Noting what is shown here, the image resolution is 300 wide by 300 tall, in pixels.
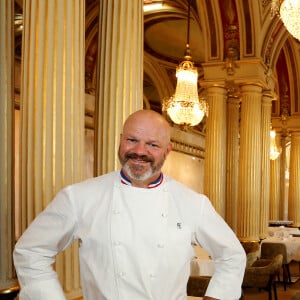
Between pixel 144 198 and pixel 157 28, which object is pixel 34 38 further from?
pixel 157 28

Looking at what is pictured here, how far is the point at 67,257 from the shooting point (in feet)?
11.7

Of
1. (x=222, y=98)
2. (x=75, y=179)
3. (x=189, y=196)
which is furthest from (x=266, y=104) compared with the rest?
(x=189, y=196)

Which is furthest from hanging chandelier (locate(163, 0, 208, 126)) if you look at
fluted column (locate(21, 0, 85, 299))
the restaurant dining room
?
fluted column (locate(21, 0, 85, 299))

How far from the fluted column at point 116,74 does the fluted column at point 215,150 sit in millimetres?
6156

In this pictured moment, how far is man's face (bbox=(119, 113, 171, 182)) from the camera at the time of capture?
1.91 meters

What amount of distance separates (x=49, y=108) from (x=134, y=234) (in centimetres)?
180

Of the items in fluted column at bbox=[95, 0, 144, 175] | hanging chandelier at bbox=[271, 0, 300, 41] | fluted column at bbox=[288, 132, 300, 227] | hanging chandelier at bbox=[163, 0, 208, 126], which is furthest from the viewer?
fluted column at bbox=[288, 132, 300, 227]

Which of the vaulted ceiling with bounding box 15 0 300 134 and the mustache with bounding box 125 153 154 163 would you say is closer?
the mustache with bounding box 125 153 154 163

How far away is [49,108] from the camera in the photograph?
137 inches

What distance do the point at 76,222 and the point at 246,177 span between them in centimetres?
889

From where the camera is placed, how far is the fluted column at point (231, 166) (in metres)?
12.2

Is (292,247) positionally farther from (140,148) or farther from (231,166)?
(140,148)

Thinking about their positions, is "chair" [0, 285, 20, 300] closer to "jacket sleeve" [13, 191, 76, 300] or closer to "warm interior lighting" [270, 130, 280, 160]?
"jacket sleeve" [13, 191, 76, 300]

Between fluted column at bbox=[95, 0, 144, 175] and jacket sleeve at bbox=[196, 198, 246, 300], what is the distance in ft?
7.79
